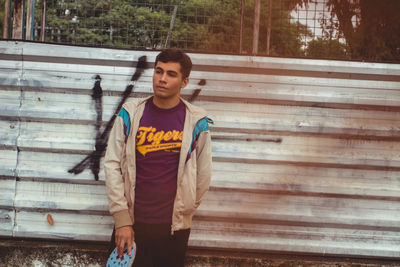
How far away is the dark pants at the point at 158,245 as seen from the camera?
2.42m

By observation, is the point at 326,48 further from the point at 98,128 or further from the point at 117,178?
the point at 117,178

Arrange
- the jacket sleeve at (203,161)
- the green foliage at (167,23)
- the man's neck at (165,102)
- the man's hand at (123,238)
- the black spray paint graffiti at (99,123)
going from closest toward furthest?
the man's hand at (123,238) < the man's neck at (165,102) < the jacket sleeve at (203,161) < the black spray paint graffiti at (99,123) < the green foliage at (167,23)

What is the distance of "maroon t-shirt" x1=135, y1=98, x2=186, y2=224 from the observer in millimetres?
2371

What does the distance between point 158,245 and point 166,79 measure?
1.13 m

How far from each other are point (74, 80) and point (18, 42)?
65 cm

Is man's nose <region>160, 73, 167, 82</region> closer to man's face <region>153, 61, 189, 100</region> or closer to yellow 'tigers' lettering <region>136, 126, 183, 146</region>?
man's face <region>153, 61, 189, 100</region>

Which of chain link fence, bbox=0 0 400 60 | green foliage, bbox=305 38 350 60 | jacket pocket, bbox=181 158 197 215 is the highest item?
chain link fence, bbox=0 0 400 60

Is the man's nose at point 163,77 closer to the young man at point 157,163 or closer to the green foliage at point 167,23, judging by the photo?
the young man at point 157,163

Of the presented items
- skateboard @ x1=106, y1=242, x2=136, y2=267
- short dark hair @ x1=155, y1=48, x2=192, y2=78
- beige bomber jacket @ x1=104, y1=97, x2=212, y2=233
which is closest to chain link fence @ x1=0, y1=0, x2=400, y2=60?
short dark hair @ x1=155, y1=48, x2=192, y2=78

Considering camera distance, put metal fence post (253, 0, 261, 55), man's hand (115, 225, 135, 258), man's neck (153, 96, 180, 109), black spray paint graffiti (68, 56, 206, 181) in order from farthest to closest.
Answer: metal fence post (253, 0, 261, 55) → black spray paint graffiti (68, 56, 206, 181) → man's neck (153, 96, 180, 109) → man's hand (115, 225, 135, 258)

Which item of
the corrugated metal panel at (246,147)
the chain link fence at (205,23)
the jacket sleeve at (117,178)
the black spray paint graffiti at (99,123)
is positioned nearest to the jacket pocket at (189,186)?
the jacket sleeve at (117,178)

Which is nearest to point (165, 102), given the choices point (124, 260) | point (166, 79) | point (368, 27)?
point (166, 79)

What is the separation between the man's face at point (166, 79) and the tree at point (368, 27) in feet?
6.73

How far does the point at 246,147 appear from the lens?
11.6 feet
